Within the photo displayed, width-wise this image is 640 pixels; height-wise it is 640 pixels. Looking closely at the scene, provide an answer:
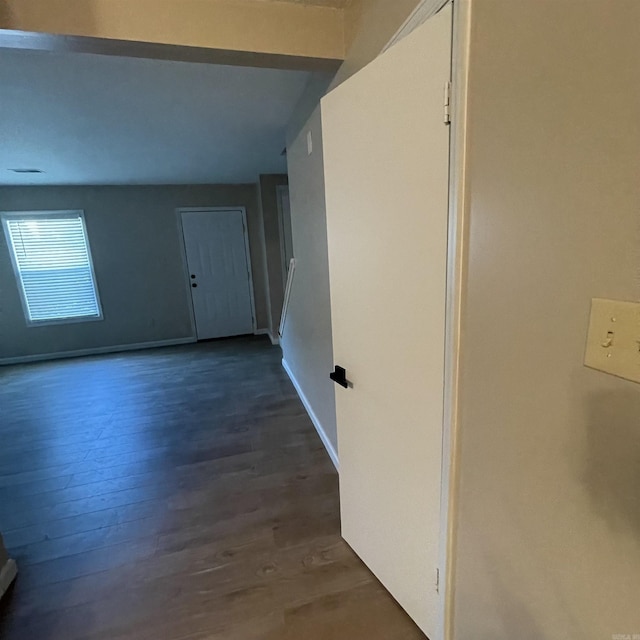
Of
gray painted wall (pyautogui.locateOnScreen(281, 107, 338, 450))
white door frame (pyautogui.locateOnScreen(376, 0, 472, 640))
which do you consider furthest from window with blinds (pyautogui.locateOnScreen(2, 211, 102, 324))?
white door frame (pyautogui.locateOnScreen(376, 0, 472, 640))

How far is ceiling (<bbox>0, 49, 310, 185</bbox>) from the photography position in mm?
1920

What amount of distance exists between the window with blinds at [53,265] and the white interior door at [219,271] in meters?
1.44

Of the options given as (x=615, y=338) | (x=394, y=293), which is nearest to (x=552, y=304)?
(x=615, y=338)

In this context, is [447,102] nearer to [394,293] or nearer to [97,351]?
[394,293]

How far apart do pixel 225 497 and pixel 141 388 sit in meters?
2.30

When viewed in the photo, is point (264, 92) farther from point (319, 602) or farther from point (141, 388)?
point (141, 388)

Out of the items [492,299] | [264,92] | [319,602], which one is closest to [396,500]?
[319,602]

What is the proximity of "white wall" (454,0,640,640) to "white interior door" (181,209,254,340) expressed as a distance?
523 cm

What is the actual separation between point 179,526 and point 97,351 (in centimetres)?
437

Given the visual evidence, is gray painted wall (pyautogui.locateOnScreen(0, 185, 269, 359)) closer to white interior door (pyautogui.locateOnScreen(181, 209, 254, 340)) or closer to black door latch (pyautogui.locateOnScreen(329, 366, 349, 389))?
white interior door (pyautogui.locateOnScreen(181, 209, 254, 340))

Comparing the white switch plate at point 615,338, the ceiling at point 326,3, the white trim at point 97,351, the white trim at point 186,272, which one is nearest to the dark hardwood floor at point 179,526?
the white switch plate at point 615,338

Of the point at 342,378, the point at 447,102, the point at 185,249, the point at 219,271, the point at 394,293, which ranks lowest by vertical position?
the point at 342,378

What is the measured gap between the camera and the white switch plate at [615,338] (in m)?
0.53

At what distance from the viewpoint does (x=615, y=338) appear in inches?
21.9
